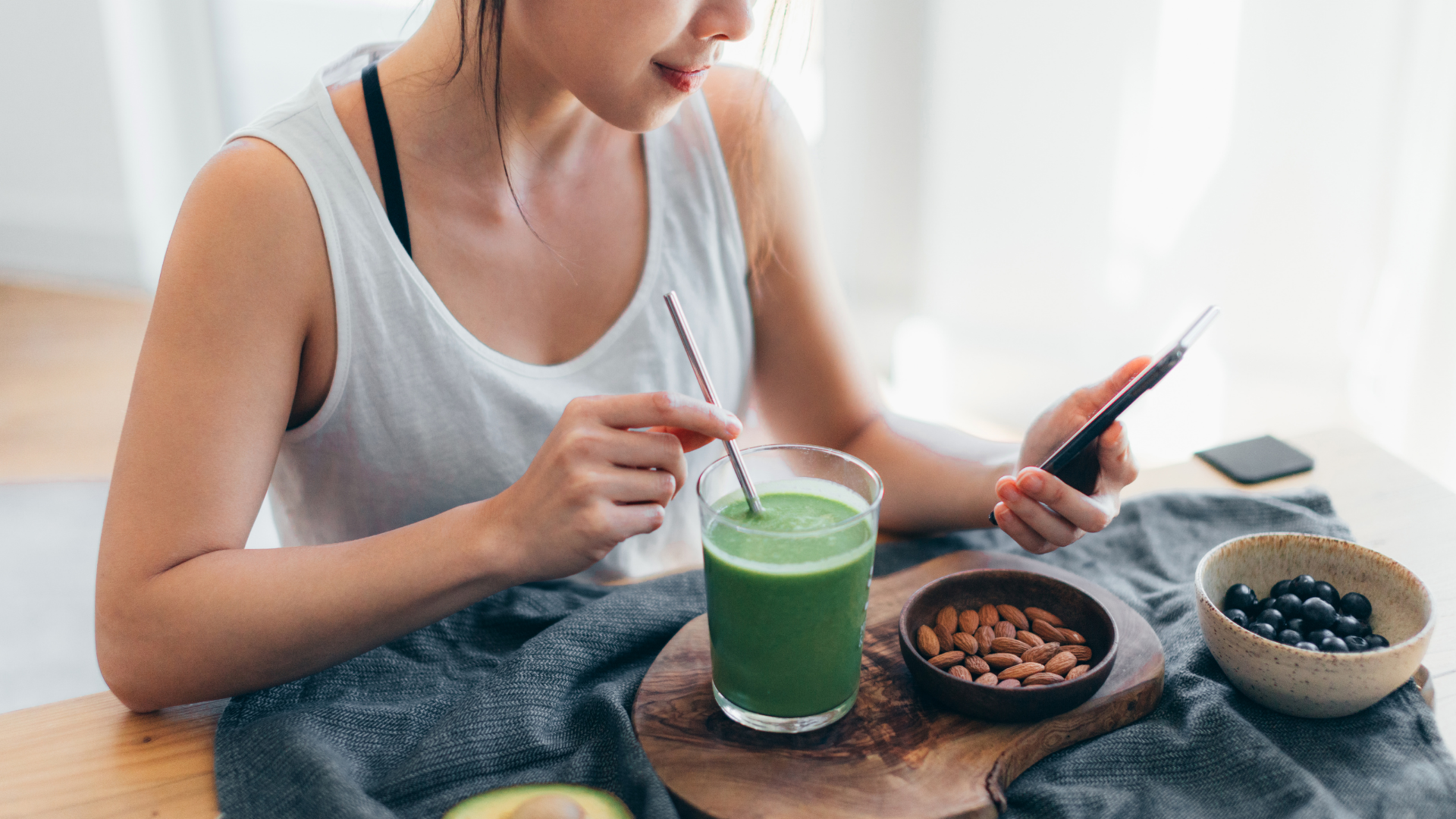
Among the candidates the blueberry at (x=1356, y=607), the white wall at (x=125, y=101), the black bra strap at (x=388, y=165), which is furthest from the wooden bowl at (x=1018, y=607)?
the white wall at (x=125, y=101)

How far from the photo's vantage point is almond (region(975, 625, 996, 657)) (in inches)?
36.6

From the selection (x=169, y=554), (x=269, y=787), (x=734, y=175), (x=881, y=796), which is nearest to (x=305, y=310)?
(x=169, y=554)

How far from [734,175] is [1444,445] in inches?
77.7

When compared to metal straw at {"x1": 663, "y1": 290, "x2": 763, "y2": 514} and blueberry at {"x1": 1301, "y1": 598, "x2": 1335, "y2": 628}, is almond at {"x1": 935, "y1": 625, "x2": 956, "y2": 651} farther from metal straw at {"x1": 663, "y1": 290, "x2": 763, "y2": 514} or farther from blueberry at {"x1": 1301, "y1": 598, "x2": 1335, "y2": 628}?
blueberry at {"x1": 1301, "y1": 598, "x2": 1335, "y2": 628}

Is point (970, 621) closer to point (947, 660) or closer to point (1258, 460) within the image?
point (947, 660)

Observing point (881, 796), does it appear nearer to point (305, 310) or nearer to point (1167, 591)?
point (1167, 591)

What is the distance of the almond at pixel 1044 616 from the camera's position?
0.96 m

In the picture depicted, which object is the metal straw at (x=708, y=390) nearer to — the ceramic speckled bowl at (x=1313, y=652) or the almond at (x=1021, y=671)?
the almond at (x=1021, y=671)

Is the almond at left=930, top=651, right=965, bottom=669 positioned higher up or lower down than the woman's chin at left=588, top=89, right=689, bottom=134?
lower down

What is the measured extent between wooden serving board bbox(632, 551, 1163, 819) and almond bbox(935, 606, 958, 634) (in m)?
0.05

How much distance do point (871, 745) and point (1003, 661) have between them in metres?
0.14

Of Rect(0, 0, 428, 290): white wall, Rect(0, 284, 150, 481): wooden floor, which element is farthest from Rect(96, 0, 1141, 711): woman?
Rect(0, 0, 428, 290): white wall

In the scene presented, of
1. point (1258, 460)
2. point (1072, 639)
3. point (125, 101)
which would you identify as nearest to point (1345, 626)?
point (1072, 639)

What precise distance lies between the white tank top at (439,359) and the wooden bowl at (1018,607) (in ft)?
1.62
